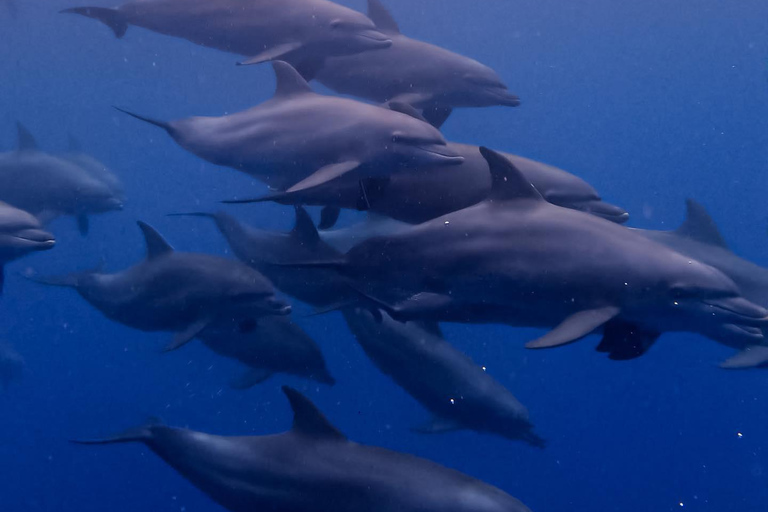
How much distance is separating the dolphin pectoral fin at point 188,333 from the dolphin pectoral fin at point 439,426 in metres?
3.06

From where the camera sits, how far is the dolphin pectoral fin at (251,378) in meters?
8.65

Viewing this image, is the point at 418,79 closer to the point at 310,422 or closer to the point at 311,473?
the point at 310,422

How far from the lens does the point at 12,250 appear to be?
566 centimetres

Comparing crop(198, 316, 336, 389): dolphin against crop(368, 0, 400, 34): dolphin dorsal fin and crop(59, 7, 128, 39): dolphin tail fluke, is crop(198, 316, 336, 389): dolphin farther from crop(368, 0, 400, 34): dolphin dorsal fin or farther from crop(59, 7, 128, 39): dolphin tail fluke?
crop(368, 0, 400, 34): dolphin dorsal fin

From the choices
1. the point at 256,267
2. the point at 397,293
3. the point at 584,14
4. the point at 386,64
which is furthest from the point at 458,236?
the point at 584,14

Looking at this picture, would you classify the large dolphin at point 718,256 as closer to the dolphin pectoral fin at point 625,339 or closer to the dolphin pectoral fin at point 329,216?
the dolphin pectoral fin at point 625,339

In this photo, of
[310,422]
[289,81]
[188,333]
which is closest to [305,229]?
[289,81]

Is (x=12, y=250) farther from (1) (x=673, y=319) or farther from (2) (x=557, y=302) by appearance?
(1) (x=673, y=319)

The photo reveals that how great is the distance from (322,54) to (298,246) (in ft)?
6.76

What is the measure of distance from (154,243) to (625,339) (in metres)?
4.70

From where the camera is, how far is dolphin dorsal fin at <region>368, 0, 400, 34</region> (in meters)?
7.90

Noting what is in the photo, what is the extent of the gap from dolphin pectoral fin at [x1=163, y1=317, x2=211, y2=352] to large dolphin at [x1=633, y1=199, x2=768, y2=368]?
4.42m

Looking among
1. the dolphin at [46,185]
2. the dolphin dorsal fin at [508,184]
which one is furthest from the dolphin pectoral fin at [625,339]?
the dolphin at [46,185]

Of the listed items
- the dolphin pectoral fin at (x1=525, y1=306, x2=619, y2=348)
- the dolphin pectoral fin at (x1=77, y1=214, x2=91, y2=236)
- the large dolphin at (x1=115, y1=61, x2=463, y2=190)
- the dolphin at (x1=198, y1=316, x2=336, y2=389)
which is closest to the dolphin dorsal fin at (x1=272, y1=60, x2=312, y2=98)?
the large dolphin at (x1=115, y1=61, x2=463, y2=190)
